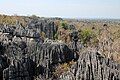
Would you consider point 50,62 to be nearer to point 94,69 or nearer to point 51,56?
point 51,56

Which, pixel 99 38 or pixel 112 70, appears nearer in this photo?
pixel 112 70

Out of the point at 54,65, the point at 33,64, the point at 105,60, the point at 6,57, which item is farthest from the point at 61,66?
the point at 105,60

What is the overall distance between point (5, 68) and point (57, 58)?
10.5 m

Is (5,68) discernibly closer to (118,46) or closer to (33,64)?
(33,64)

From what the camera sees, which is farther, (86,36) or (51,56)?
(86,36)

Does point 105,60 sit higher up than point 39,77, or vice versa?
point 105,60

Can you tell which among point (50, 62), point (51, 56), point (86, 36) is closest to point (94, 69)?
point (50, 62)

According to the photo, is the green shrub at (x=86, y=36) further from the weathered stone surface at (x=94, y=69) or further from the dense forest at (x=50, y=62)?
the weathered stone surface at (x=94, y=69)

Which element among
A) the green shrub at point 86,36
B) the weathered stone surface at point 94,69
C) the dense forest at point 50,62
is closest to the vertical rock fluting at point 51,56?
the dense forest at point 50,62

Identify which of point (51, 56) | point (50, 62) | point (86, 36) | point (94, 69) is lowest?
point (86, 36)

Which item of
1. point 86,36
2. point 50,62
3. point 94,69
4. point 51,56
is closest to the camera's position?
point 94,69

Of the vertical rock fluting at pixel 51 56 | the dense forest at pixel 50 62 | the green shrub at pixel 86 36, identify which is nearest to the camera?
the dense forest at pixel 50 62

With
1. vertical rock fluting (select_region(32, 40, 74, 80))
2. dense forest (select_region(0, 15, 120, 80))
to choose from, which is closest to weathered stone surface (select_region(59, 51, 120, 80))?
dense forest (select_region(0, 15, 120, 80))

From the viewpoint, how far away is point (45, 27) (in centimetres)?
11275
